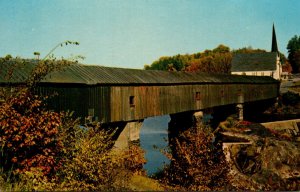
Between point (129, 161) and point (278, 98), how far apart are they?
1356 inches

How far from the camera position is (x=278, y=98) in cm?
4462

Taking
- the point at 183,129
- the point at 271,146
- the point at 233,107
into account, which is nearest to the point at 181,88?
the point at 183,129

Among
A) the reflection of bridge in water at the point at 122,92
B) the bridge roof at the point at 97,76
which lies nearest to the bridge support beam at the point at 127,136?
the reflection of bridge in water at the point at 122,92

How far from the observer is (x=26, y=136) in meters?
7.37

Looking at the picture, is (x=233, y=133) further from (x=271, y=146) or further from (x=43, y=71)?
(x=43, y=71)

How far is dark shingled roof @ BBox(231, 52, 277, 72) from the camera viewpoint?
210 ft

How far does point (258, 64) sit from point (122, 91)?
174 ft

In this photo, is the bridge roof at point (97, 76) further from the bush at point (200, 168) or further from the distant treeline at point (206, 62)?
the distant treeline at point (206, 62)

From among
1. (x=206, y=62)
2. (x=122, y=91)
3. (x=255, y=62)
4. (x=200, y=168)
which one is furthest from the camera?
(x=206, y=62)

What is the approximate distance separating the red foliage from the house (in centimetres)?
6144

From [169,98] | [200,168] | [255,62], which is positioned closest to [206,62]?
[255,62]

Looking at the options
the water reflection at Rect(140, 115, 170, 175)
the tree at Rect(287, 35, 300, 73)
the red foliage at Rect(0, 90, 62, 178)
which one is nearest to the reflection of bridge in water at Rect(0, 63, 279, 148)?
the water reflection at Rect(140, 115, 170, 175)

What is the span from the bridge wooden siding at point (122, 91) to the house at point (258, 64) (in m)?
40.1

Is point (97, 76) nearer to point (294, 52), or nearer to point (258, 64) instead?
point (258, 64)
